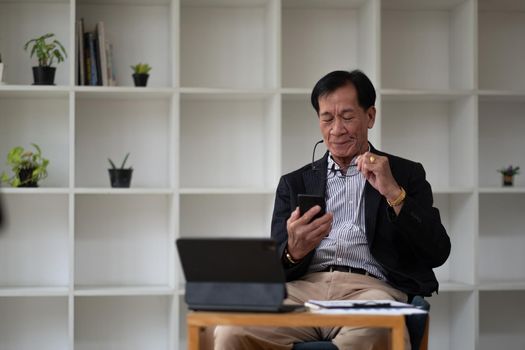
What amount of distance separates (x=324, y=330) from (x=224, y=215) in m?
1.63

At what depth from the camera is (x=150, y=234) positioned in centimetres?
427

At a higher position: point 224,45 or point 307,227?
point 224,45

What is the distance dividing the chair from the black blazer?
0.73ft

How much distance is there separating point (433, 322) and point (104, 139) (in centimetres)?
196

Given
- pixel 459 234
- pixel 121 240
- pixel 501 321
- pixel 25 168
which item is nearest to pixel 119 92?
pixel 25 168

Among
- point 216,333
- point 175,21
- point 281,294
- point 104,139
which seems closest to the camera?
point 281,294

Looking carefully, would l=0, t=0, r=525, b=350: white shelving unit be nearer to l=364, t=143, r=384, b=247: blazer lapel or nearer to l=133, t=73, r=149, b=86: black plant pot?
l=133, t=73, r=149, b=86: black plant pot

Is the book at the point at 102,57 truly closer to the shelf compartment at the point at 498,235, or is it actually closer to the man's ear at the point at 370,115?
the man's ear at the point at 370,115

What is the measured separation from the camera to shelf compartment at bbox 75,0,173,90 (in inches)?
167

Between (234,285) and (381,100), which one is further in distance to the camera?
(381,100)

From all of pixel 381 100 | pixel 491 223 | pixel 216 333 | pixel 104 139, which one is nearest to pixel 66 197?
pixel 104 139

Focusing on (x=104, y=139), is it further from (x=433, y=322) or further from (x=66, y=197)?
(x=433, y=322)

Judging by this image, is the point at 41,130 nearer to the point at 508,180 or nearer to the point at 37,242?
the point at 37,242

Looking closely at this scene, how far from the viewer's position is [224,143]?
14.1 feet
